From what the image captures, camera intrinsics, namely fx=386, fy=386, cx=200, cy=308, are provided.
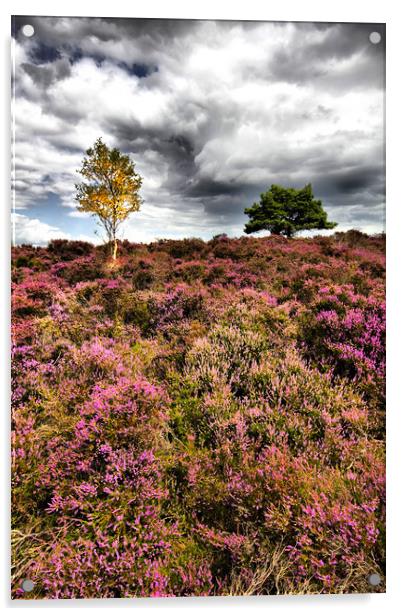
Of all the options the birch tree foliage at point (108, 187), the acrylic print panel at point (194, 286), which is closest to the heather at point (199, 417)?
the acrylic print panel at point (194, 286)

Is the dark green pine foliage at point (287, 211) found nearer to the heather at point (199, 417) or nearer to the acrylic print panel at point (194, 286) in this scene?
the acrylic print panel at point (194, 286)

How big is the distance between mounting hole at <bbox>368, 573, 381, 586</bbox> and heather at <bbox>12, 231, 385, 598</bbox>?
6 centimetres

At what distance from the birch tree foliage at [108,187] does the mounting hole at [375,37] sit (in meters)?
2.58

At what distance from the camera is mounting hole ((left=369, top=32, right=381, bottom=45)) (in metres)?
3.68

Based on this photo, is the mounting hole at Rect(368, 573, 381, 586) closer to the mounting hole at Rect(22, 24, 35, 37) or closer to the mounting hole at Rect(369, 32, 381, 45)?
the mounting hole at Rect(369, 32, 381, 45)

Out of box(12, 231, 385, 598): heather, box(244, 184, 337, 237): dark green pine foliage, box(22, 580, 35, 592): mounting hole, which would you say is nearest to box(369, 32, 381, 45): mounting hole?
box(244, 184, 337, 237): dark green pine foliage

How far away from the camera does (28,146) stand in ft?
11.5

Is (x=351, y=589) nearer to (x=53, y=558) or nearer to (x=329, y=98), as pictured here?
(x=53, y=558)

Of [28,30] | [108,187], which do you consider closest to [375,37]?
[108,187]
